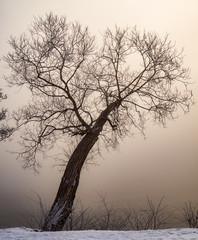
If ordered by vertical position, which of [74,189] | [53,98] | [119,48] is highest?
[119,48]

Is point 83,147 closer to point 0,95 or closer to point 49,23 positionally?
point 49,23

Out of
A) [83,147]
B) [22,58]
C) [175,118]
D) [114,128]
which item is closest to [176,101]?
[175,118]

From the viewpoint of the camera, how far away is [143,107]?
12430mm

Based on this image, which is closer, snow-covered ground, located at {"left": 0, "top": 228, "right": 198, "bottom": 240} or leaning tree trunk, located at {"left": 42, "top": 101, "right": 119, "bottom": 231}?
snow-covered ground, located at {"left": 0, "top": 228, "right": 198, "bottom": 240}

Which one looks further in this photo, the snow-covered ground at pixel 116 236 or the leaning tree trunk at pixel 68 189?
the leaning tree trunk at pixel 68 189

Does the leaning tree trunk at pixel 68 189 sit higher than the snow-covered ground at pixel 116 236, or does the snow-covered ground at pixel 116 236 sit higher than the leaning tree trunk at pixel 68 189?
the leaning tree trunk at pixel 68 189

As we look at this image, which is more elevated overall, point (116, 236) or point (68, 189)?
point (68, 189)

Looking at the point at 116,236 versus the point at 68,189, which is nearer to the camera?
the point at 116,236

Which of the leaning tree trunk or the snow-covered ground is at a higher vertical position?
the leaning tree trunk

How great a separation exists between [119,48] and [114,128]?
9.18 ft

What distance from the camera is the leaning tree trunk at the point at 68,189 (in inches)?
402

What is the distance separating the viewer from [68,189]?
1054 cm

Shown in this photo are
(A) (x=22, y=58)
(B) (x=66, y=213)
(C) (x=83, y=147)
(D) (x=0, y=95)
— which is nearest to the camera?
(B) (x=66, y=213)

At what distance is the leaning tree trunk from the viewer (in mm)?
10213
